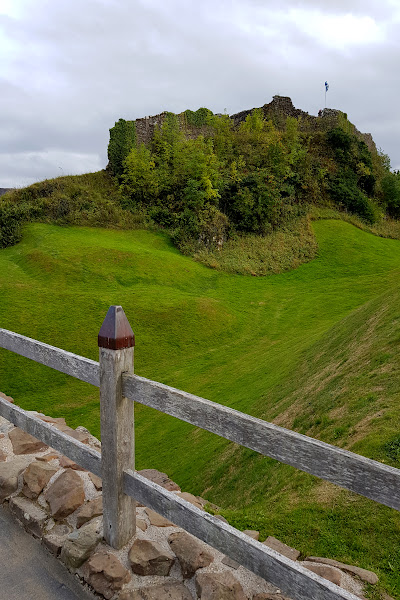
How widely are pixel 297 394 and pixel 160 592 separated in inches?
256

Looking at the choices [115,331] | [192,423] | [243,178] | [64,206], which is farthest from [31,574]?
[243,178]

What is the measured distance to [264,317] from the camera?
18.1 m

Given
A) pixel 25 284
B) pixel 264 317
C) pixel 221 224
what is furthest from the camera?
pixel 221 224

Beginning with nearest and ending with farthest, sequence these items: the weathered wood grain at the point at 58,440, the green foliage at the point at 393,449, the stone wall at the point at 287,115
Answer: the weathered wood grain at the point at 58,440
the green foliage at the point at 393,449
the stone wall at the point at 287,115

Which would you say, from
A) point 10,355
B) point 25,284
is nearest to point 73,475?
point 10,355

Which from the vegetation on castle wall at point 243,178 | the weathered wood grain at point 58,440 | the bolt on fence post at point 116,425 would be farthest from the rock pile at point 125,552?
the vegetation on castle wall at point 243,178

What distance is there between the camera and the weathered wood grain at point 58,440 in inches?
111

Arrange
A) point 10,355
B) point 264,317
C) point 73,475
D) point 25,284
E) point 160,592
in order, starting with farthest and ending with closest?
point 264,317, point 25,284, point 10,355, point 73,475, point 160,592

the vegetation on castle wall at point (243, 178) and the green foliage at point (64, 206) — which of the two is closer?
the green foliage at point (64, 206)

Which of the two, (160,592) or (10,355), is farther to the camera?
(10,355)

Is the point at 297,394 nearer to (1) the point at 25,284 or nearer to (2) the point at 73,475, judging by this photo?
(2) the point at 73,475

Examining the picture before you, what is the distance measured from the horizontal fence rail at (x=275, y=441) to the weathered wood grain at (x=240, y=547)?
46 centimetres

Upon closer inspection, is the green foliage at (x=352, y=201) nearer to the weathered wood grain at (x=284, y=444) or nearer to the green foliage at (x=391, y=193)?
the green foliage at (x=391, y=193)

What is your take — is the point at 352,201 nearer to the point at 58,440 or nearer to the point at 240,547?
the point at 58,440
